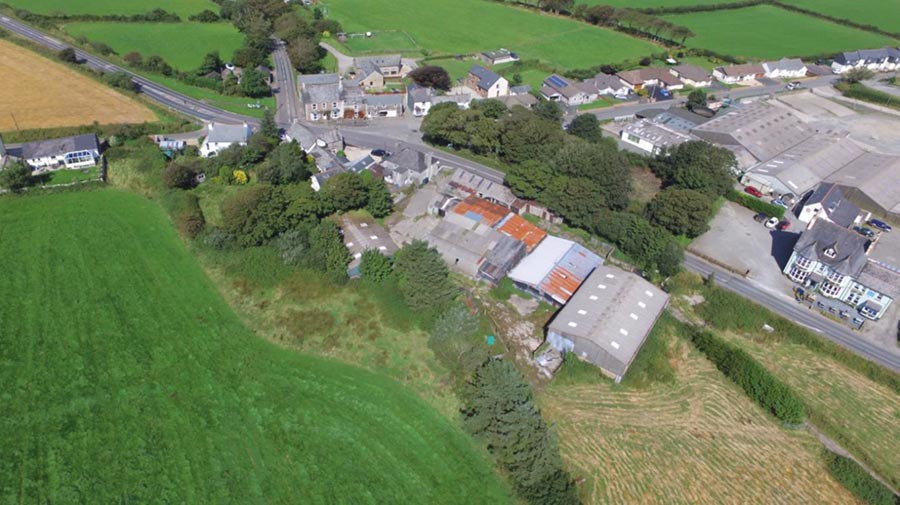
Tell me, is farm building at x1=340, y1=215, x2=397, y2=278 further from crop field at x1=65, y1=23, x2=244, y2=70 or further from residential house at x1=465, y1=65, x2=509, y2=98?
crop field at x1=65, y1=23, x2=244, y2=70

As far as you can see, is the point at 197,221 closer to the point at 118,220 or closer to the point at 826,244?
the point at 118,220

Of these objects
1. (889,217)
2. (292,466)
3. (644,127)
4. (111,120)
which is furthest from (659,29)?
(292,466)

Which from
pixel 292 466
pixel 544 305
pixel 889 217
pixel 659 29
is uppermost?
pixel 659 29

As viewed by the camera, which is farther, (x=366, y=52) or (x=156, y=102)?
(x=366, y=52)

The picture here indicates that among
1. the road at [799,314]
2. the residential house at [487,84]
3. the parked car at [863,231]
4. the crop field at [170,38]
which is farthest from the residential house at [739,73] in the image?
the crop field at [170,38]

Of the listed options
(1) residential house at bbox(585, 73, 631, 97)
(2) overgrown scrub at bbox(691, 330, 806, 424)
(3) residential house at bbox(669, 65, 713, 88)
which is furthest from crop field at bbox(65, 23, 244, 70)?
(2) overgrown scrub at bbox(691, 330, 806, 424)
